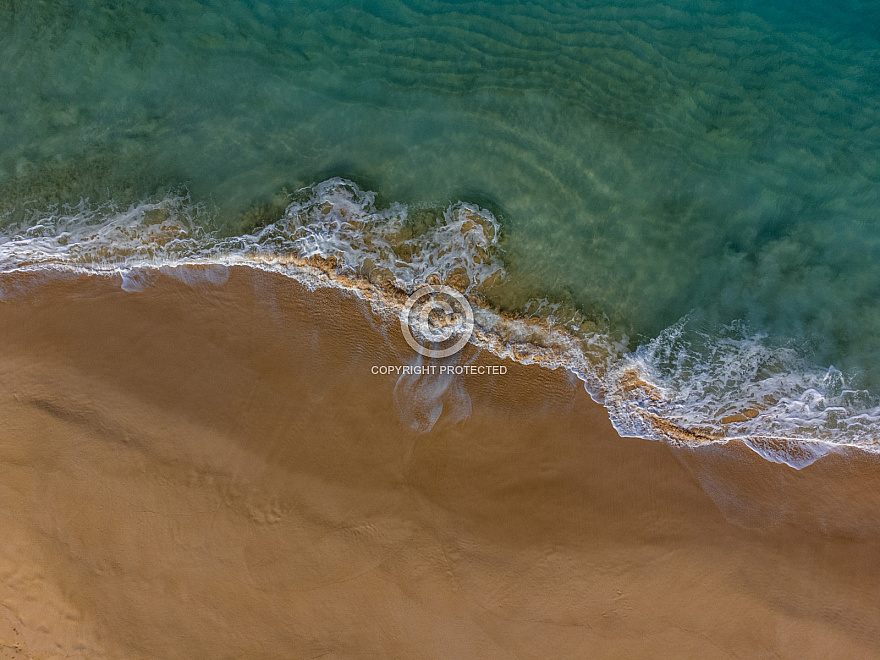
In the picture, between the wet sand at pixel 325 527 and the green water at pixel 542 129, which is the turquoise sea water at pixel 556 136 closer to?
the green water at pixel 542 129

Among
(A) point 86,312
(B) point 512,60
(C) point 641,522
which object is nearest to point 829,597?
(C) point 641,522

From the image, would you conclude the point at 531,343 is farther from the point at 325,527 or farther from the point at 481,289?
the point at 325,527

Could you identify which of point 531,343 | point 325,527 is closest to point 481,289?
point 531,343

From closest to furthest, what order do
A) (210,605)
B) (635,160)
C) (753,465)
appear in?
(210,605)
(753,465)
(635,160)

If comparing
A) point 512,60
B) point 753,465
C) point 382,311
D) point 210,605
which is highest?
point 512,60

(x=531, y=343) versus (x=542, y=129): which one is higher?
(x=542, y=129)

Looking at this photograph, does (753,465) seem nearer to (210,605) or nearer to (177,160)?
(210,605)

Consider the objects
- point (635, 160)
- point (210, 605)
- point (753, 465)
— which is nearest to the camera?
point (210, 605)
